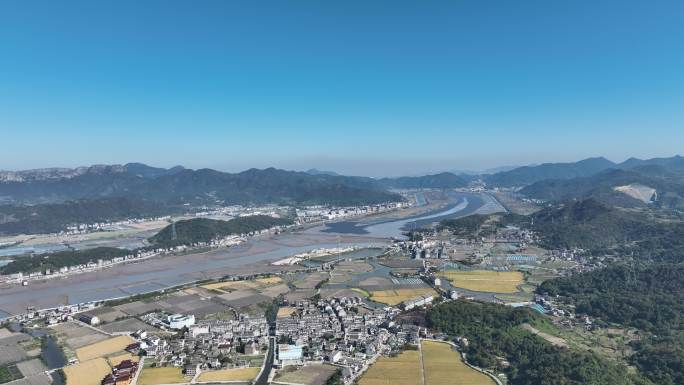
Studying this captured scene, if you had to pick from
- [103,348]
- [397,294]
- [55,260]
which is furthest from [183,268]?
[397,294]

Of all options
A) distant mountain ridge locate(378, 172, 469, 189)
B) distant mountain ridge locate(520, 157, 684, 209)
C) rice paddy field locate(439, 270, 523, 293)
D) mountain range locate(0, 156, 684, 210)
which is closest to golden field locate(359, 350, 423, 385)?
rice paddy field locate(439, 270, 523, 293)

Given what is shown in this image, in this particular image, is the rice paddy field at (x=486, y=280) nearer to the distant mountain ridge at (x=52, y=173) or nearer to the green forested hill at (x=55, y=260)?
the green forested hill at (x=55, y=260)

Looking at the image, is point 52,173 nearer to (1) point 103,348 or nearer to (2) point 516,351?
(1) point 103,348

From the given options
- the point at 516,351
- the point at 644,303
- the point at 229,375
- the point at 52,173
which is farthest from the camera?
the point at 52,173

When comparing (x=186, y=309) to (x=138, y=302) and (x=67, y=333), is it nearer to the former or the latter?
(x=138, y=302)

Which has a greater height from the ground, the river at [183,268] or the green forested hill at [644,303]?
the river at [183,268]

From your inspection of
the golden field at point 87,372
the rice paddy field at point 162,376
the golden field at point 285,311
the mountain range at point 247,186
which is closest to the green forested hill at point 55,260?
the golden field at point 87,372
